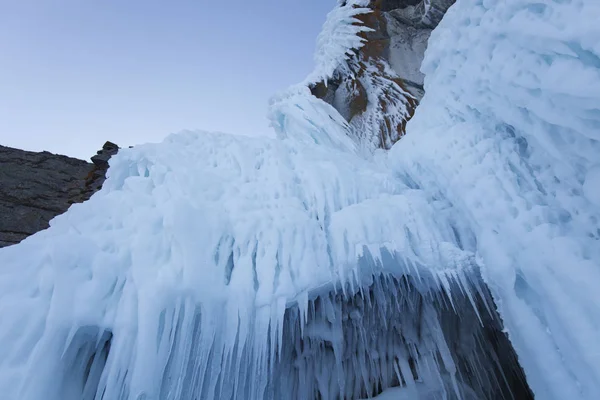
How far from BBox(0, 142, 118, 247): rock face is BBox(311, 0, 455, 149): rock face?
287 inches

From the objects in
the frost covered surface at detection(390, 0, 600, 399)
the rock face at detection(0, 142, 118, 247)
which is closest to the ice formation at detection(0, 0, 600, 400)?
the frost covered surface at detection(390, 0, 600, 399)

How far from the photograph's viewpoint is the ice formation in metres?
2.01

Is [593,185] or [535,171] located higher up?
[535,171]

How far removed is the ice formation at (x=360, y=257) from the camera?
2.01m

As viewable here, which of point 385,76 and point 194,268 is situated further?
point 385,76

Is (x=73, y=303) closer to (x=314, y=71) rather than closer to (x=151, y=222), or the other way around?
(x=151, y=222)

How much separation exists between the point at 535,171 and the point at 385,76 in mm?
Result: 8456

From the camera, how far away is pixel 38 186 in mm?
8578

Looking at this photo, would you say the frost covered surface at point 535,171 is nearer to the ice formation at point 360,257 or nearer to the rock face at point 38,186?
the ice formation at point 360,257

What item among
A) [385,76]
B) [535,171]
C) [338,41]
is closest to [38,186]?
[338,41]

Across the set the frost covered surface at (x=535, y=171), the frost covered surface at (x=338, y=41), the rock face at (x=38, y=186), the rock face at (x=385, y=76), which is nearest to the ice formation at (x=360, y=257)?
the frost covered surface at (x=535, y=171)

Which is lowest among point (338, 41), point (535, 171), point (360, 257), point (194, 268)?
point (194, 268)

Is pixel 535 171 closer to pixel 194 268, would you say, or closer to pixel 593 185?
pixel 593 185

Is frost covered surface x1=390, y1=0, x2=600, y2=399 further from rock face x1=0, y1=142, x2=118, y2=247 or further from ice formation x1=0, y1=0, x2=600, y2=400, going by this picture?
rock face x1=0, y1=142, x2=118, y2=247
